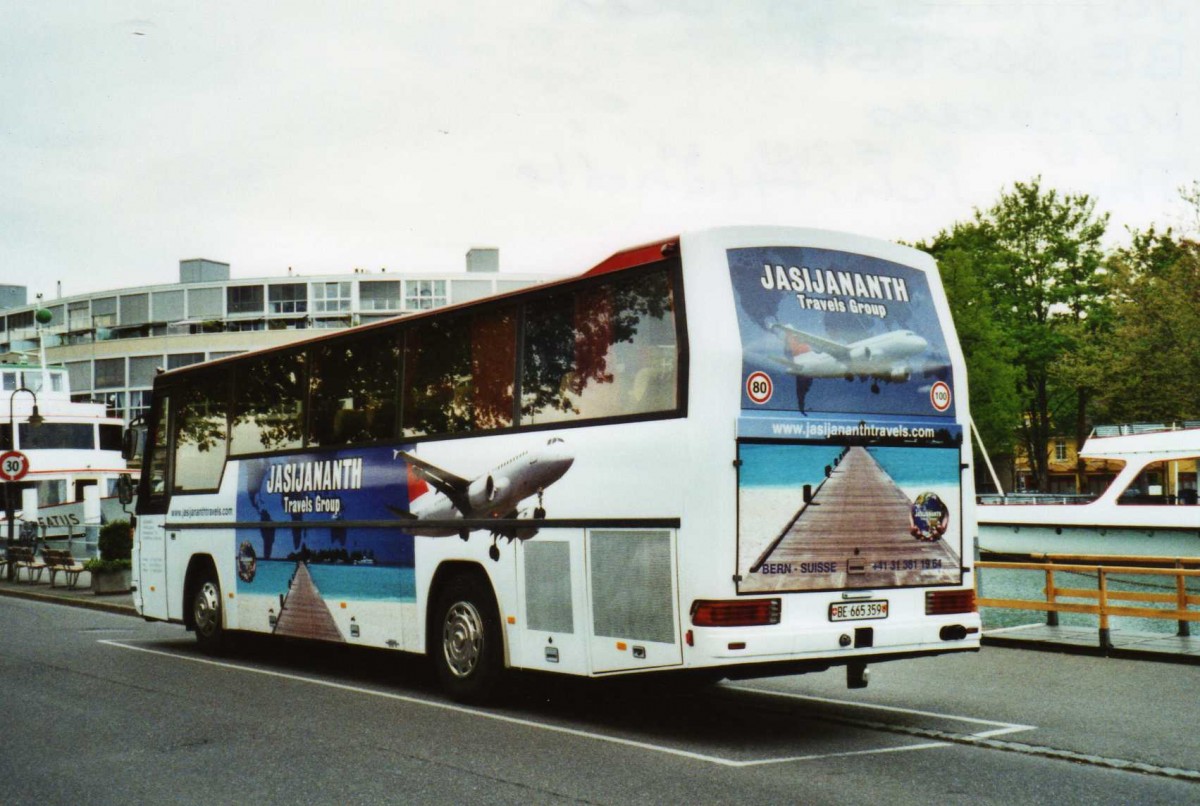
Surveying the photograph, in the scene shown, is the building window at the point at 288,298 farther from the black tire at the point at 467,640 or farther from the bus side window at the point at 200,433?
the black tire at the point at 467,640

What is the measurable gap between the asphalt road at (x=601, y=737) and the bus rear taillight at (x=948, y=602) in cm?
84

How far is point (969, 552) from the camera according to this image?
9930 millimetres

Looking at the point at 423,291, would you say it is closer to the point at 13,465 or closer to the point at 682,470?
the point at 13,465

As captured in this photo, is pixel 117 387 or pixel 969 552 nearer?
pixel 969 552

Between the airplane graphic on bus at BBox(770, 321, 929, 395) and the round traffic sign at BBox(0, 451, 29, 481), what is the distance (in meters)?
22.0

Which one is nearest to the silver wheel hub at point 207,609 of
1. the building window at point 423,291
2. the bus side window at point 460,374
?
the bus side window at point 460,374

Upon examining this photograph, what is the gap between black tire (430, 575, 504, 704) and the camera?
1062cm

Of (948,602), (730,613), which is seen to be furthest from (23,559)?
(948,602)

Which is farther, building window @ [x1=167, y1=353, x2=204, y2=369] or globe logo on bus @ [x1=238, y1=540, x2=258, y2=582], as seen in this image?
building window @ [x1=167, y1=353, x2=204, y2=369]

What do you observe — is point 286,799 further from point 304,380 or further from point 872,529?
point 304,380

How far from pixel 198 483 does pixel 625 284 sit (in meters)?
7.83

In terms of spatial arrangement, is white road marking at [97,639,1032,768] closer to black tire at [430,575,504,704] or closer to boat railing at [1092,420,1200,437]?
black tire at [430,575,504,704]

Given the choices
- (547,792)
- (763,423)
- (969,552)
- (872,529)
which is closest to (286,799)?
(547,792)

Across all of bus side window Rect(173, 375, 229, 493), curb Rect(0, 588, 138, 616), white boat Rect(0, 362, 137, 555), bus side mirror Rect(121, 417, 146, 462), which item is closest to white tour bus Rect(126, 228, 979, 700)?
bus side window Rect(173, 375, 229, 493)
